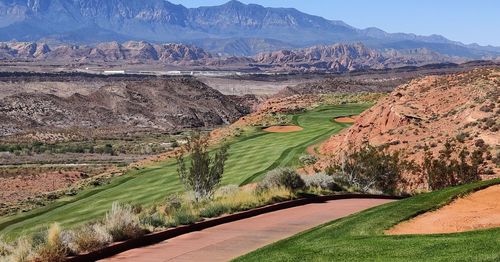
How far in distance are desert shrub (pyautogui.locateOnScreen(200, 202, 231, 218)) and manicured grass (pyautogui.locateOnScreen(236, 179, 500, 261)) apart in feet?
10.9

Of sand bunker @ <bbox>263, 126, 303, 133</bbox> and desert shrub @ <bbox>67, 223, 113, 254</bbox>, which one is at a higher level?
desert shrub @ <bbox>67, 223, 113, 254</bbox>

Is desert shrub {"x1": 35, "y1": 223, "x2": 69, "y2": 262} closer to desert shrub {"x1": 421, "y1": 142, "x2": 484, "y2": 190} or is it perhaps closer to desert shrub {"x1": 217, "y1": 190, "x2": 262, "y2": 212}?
desert shrub {"x1": 217, "y1": 190, "x2": 262, "y2": 212}

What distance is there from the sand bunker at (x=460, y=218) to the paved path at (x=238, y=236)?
109 inches

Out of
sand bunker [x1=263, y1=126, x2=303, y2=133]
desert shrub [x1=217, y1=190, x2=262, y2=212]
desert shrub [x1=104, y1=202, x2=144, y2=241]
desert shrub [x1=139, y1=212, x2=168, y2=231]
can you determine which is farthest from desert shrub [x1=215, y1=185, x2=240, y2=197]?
sand bunker [x1=263, y1=126, x2=303, y2=133]

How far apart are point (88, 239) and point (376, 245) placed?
5.75 meters

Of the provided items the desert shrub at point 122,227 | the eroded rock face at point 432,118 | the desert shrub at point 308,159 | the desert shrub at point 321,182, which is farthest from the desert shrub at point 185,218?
the desert shrub at point 308,159

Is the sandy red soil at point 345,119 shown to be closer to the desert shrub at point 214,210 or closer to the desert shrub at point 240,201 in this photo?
the desert shrub at point 240,201

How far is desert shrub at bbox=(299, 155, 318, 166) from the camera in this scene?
3549cm

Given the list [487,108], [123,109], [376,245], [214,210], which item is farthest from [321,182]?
[123,109]

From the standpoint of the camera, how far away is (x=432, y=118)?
36219 mm

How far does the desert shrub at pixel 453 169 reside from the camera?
25.4m

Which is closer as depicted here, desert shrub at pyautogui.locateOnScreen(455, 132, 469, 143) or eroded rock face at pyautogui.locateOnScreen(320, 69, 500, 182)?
desert shrub at pyautogui.locateOnScreen(455, 132, 469, 143)

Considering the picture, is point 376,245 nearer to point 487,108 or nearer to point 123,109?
point 487,108

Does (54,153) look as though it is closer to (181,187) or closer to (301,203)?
(181,187)
